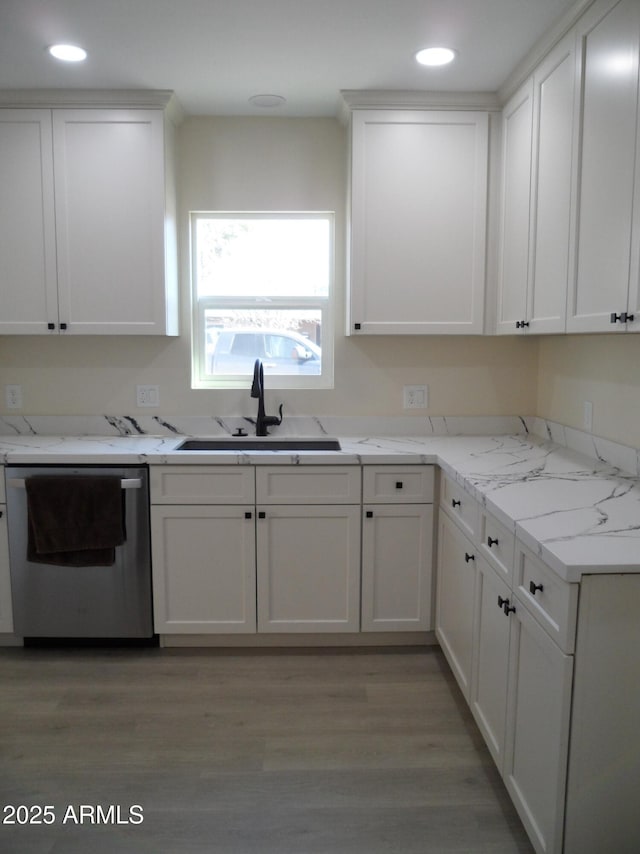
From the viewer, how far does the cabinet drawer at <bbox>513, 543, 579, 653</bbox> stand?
1.43m

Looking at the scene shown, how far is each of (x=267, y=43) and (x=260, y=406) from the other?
1.54 meters

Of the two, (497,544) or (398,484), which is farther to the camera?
(398,484)

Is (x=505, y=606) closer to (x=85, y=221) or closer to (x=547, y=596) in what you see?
(x=547, y=596)

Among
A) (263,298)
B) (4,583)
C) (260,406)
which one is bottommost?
(4,583)

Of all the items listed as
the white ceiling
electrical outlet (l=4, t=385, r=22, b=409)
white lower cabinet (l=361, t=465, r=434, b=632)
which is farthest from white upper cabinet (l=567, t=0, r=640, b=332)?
electrical outlet (l=4, t=385, r=22, b=409)

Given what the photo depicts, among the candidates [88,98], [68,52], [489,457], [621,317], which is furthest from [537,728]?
[88,98]

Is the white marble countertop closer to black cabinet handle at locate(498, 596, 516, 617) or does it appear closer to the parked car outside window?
black cabinet handle at locate(498, 596, 516, 617)

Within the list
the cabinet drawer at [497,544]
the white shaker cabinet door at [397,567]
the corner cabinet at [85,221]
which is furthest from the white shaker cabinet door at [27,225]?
the cabinet drawer at [497,544]

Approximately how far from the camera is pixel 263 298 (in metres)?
3.33

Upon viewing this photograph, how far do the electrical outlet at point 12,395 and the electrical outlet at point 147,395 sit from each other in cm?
59

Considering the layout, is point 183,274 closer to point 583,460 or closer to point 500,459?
point 500,459

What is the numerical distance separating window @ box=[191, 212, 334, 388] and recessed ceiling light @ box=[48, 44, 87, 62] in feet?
2.91

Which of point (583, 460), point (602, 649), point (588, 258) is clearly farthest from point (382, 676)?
point (588, 258)

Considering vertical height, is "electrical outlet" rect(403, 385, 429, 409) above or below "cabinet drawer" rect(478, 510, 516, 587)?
above
